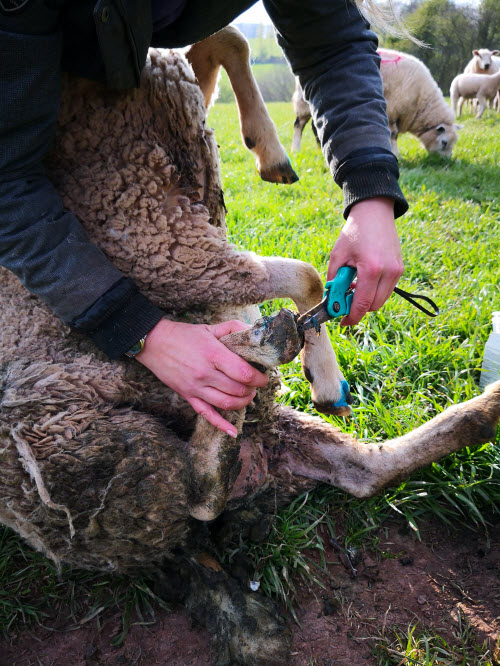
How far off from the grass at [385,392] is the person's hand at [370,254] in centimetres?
87

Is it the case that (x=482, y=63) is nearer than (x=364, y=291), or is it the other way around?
(x=364, y=291)

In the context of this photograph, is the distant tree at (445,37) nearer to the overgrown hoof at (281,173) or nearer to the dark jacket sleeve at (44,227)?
the overgrown hoof at (281,173)

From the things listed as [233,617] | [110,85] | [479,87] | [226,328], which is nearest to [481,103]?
[479,87]

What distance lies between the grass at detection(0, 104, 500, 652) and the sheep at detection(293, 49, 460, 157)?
15.0 feet

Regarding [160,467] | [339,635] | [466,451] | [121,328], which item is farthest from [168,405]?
[466,451]

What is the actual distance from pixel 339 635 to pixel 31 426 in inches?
48.3

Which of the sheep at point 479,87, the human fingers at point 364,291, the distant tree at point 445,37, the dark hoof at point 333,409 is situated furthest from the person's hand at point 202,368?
the sheep at point 479,87

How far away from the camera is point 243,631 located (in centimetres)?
159

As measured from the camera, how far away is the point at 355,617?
1.66m

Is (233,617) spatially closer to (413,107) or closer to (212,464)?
(212,464)

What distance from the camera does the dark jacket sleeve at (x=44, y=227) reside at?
3.95 ft

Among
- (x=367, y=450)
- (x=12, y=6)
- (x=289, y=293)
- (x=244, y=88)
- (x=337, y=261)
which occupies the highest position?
(x=12, y=6)

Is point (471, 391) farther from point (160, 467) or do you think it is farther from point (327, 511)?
point (160, 467)

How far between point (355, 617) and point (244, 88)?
2.43m
